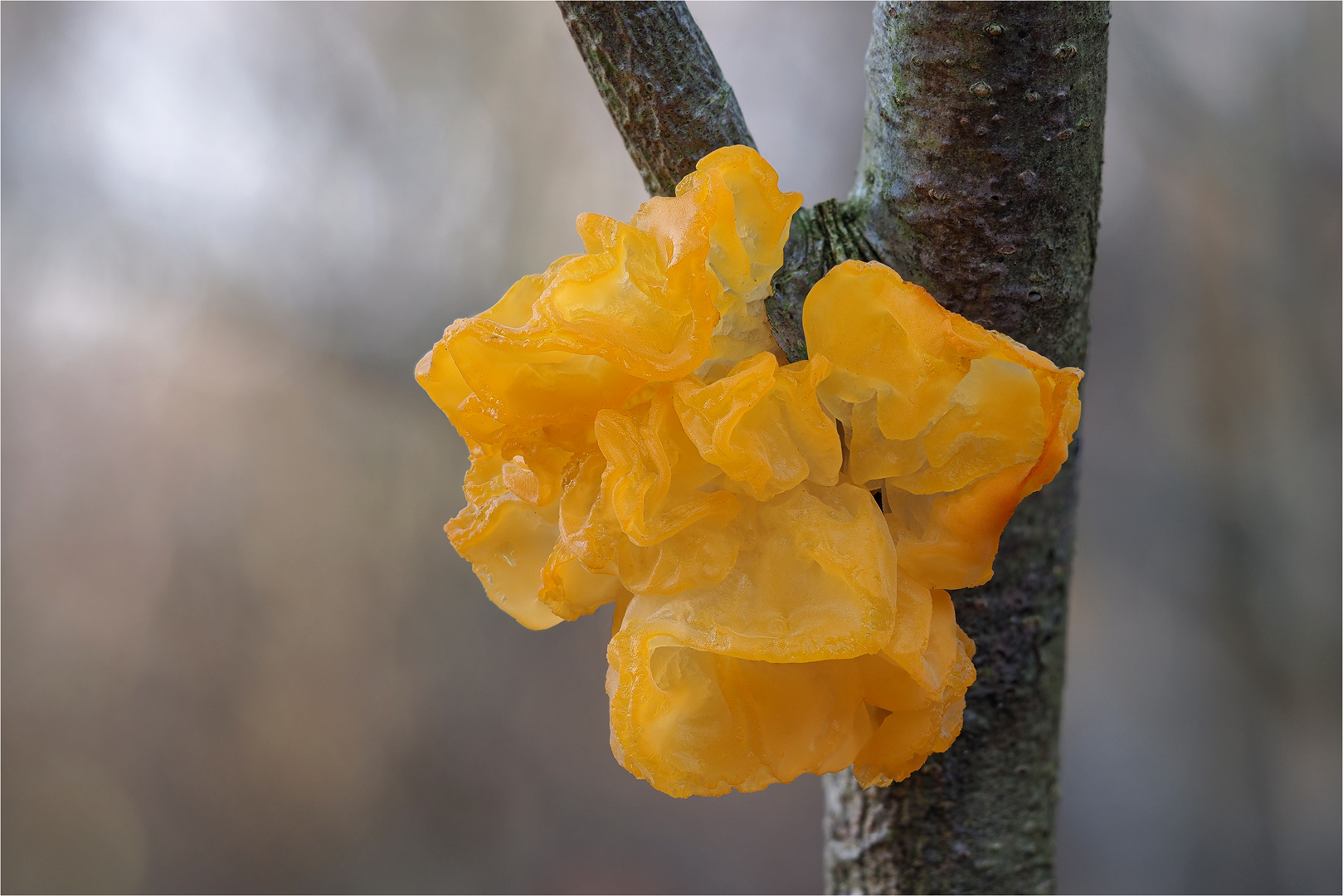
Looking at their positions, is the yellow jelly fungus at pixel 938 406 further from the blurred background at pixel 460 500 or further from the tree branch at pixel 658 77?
the blurred background at pixel 460 500

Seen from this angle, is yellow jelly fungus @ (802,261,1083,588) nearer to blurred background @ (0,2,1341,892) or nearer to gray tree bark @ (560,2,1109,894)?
gray tree bark @ (560,2,1109,894)

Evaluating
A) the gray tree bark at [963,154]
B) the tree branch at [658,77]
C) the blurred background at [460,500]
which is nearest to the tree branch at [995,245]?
the gray tree bark at [963,154]

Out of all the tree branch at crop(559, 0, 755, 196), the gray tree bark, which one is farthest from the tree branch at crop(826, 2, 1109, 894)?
the tree branch at crop(559, 0, 755, 196)

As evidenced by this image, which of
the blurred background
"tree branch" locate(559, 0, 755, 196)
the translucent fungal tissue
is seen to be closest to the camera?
the translucent fungal tissue

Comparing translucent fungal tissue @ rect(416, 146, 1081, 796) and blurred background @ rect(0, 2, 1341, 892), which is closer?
translucent fungal tissue @ rect(416, 146, 1081, 796)

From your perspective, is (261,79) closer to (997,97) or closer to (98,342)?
(98,342)

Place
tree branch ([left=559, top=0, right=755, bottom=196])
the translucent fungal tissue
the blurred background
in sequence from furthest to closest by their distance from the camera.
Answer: the blurred background
tree branch ([left=559, top=0, right=755, bottom=196])
the translucent fungal tissue

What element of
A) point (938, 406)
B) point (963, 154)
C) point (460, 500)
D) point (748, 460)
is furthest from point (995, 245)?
point (460, 500)

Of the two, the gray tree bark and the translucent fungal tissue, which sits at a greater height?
the gray tree bark
